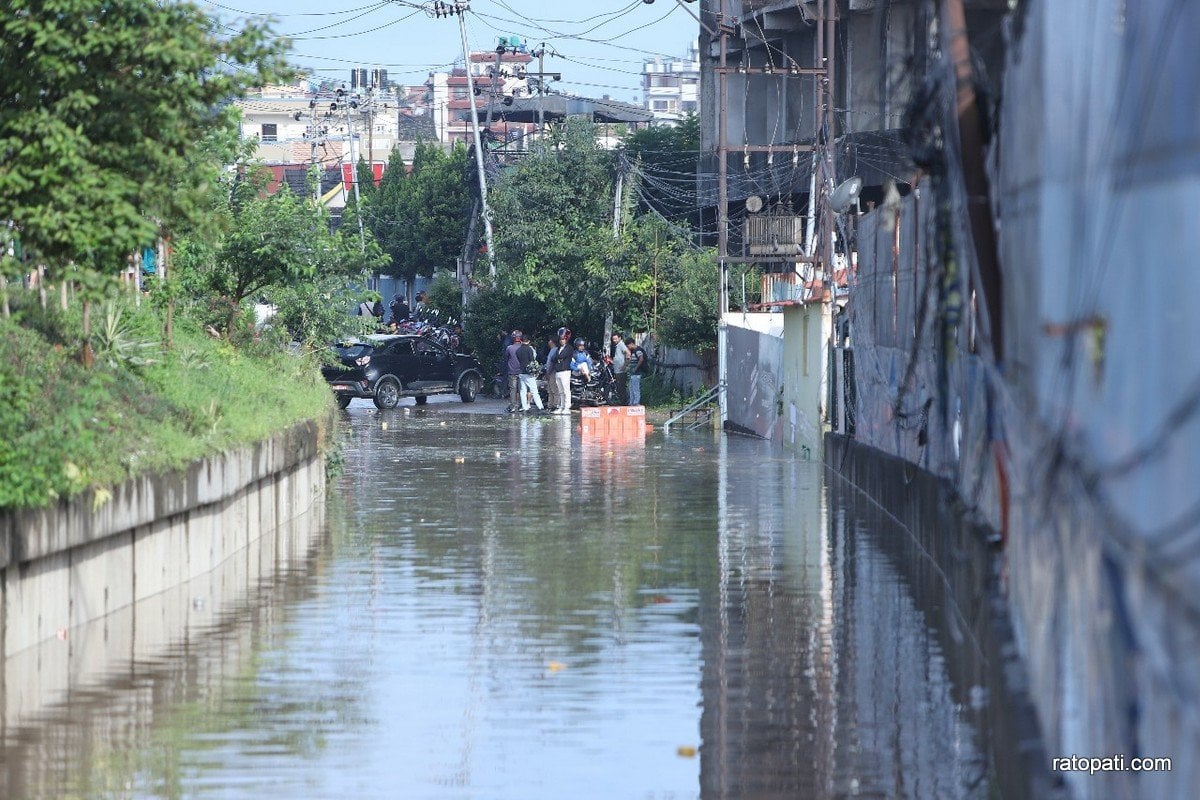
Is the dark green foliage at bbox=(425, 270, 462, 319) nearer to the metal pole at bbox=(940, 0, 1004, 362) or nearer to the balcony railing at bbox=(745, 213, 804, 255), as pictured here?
the balcony railing at bbox=(745, 213, 804, 255)

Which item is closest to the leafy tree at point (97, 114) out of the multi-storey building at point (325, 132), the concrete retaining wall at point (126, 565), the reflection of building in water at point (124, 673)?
the concrete retaining wall at point (126, 565)

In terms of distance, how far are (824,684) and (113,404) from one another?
5.97 metres

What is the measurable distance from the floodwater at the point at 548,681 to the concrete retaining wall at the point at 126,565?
34 cm

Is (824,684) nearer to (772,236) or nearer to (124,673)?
(124,673)

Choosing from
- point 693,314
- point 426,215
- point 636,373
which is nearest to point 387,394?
point 636,373

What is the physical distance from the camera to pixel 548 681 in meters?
10.1

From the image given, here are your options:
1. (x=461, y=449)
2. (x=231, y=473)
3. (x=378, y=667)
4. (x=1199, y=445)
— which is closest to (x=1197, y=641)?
(x=1199, y=445)

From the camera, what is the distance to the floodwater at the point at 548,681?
26.3 ft

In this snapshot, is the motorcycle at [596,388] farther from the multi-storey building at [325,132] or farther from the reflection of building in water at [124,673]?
the multi-storey building at [325,132]

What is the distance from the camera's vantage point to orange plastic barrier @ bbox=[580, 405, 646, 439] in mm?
32438

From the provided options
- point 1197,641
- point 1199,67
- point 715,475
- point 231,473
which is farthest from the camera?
point 715,475

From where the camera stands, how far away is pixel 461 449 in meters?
28.5

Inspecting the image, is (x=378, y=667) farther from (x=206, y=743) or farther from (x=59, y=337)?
(x=59, y=337)

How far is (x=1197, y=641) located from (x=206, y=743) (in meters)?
5.82
